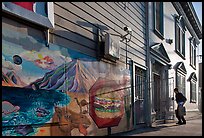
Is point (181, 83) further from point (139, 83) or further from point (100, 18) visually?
point (100, 18)

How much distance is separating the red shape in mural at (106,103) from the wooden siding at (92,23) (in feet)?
2.71

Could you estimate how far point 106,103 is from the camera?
23.0 ft

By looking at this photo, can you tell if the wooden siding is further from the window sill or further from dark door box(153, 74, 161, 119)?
dark door box(153, 74, 161, 119)

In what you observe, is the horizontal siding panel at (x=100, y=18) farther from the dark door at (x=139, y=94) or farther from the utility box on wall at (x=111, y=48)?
the dark door at (x=139, y=94)

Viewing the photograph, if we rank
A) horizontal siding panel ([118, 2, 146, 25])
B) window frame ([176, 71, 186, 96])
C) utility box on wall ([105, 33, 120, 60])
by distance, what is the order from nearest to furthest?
utility box on wall ([105, 33, 120, 60]), horizontal siding panel ([118, 2, 146, 25]), window frame ([176, 71, 186, 96])

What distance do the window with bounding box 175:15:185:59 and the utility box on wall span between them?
8568mm

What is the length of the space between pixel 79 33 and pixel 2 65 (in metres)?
2.39

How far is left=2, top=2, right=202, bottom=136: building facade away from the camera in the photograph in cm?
415

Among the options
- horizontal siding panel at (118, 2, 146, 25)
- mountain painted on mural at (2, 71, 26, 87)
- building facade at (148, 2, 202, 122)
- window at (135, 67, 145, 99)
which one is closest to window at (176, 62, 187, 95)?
building facade at (148, 2, 202, 122)

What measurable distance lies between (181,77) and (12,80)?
44.8 ft

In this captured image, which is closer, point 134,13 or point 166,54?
point 134,13

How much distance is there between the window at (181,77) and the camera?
15.2m

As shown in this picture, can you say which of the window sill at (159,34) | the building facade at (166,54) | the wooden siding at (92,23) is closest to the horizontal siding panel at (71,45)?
the wooden siding at (92,23)

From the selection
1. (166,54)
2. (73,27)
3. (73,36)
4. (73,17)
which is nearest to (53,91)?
(73,36)
